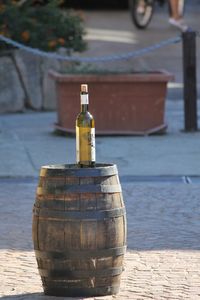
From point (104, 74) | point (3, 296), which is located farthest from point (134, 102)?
point (3, 296)

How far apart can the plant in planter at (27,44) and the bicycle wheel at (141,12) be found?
664 centimetres

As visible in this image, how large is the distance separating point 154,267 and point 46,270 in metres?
1.04

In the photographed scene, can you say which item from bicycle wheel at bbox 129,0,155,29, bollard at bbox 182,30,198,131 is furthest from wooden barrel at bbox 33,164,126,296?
bicycle wheel at bbox 129,0,155,29

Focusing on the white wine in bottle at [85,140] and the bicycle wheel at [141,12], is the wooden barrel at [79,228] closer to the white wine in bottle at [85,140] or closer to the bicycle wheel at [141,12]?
the white wine in bottle at [85,140]

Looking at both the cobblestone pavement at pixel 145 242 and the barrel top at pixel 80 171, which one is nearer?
the barrel top at pixel 80 171

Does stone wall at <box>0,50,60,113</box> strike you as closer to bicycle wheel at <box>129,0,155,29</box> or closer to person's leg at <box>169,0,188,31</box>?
person's leg at <box>169,0,188,31</box>

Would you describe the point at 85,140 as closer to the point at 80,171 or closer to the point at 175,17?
the point at 80,171

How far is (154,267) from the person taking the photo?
603 centimetres

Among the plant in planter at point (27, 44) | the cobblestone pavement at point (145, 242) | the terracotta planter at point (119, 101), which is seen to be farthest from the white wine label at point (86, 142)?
the plant in planter at point (27, 44)

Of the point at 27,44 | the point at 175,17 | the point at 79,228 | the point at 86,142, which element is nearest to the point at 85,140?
the point at 86,142

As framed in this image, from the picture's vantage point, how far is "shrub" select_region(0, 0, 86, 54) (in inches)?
527

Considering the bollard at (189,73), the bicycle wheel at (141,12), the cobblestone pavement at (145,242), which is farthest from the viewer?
the bicycle wheel at (141,12)

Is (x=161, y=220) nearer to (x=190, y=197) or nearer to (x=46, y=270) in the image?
(x=190, y=197)

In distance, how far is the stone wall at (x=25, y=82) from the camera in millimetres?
13234
